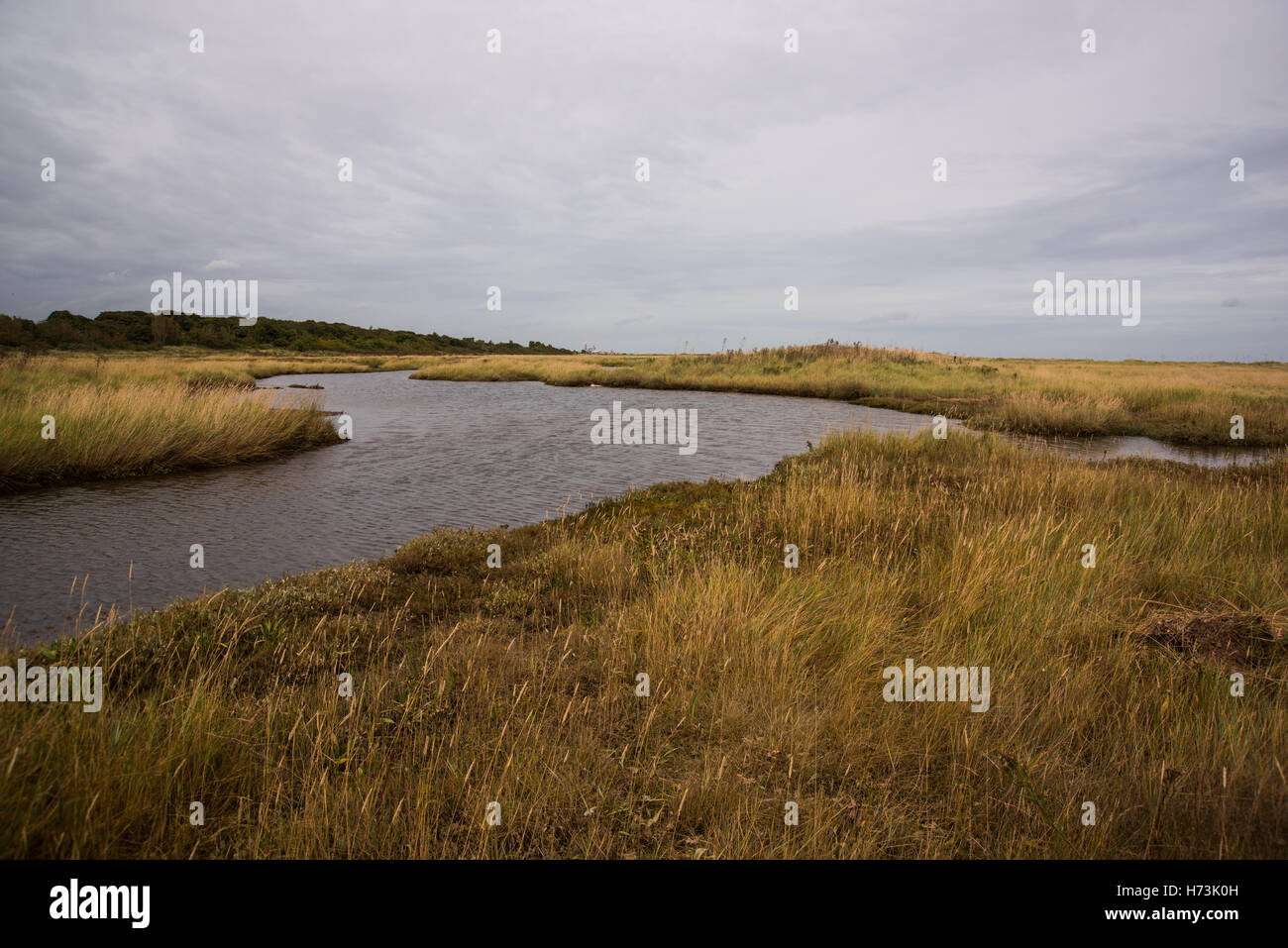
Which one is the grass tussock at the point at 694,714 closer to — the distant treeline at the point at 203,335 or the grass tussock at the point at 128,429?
the grass tussock at the point at 128,429

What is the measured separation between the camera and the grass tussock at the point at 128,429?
11.7 m

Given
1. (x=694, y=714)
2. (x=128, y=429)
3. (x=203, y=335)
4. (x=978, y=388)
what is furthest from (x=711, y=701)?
(x=203, y=335)

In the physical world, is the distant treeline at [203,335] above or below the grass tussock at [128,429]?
above

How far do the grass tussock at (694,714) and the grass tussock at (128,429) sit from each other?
8.94 meters

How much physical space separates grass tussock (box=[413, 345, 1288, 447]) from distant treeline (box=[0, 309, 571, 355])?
28.5 metres

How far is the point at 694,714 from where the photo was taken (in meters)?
4.15

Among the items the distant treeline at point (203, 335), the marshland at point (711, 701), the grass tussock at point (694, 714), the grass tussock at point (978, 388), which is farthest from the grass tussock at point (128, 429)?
the distant treeline at point (203, 335)

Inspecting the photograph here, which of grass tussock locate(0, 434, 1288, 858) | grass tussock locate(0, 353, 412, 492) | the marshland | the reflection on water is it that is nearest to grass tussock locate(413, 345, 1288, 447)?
the reflection on water

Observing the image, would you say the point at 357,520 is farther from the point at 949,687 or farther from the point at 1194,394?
Result: the point at 1194,394

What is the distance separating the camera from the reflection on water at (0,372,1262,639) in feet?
24.5

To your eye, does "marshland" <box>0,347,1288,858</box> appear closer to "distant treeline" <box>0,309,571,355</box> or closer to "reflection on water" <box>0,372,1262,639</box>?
"reflection on water" <box>0,372,1262,639</box>

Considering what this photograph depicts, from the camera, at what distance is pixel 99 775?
9.46 feet
